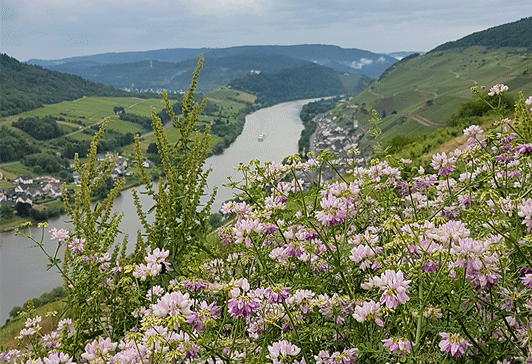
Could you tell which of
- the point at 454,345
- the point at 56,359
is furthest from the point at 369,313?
the point at 56,359

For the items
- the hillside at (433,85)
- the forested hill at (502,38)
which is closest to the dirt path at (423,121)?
the hillside at (433,85)

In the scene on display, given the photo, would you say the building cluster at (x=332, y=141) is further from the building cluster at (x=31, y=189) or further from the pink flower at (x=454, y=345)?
the building cluster at (x=31, y=189)

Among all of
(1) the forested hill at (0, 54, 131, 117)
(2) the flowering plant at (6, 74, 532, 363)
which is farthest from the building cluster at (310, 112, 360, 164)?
(1) the forested hill at (0, 54, 131, 117)

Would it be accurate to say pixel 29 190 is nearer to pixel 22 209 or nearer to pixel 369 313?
pixel 22 209

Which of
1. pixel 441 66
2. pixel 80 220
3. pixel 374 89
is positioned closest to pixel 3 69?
pixel 374 89

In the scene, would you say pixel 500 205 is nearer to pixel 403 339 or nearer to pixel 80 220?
pixel 403 339

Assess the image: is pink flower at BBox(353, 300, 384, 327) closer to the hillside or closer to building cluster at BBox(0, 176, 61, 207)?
the hillside

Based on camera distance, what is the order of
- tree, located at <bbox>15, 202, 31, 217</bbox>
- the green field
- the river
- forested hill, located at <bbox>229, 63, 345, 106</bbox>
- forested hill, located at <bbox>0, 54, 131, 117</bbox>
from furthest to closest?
1. forested hill, located at <bbox>229, 63, 345, 106</bbox>
2. forested hill, located at <bbox>0, 54, 131, 117</bbox>
3. the green field
4. tree, located at <bbox>15, 202, 31, 217</bbox>
5. the river
